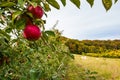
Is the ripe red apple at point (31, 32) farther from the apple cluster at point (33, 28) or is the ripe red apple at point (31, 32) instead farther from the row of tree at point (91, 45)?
the row of tree at point (91, 45)

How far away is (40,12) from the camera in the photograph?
176 cm

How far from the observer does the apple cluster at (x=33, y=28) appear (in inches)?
67.3

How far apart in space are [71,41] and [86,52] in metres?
1.23

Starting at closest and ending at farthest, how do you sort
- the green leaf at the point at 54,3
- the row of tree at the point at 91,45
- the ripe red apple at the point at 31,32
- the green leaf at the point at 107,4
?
the ripe red apple at the point at 31,32, the green leaf at the point at 107,4, the green leaf at the point at 54,3, the row of tree at the point at 91,45

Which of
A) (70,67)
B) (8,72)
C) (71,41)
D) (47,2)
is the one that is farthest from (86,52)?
(47,2)

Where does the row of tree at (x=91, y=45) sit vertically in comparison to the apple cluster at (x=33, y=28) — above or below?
below

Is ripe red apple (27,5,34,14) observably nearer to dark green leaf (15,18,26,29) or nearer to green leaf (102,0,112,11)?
dark green leaf (15,18,26,29)

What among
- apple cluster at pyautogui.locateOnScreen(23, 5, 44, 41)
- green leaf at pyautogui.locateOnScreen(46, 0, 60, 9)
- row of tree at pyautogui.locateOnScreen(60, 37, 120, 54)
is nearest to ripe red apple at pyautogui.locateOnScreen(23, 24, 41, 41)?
apple cluster at pyautogui.locateOnScreen(23, 5, 44, 41)

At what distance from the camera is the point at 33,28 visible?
1.72 metres

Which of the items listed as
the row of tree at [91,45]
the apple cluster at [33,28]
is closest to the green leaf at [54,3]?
the apple cluster at [33,28]

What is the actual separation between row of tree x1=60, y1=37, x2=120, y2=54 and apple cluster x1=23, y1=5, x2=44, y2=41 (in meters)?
21.0

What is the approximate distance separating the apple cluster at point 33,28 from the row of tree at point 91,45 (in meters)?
21.0

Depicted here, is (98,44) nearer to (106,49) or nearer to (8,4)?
(106,49)

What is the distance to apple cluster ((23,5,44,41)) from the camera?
1710 mm
